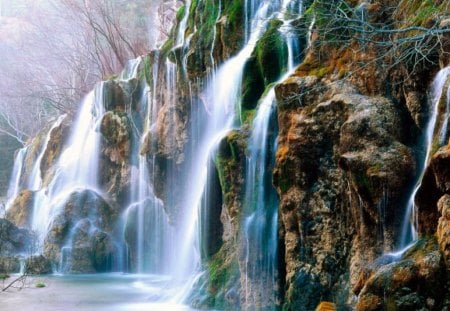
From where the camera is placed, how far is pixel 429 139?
785 centimetres

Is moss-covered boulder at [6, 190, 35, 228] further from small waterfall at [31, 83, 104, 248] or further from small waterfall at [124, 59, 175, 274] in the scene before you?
small waterfall at [124, 59, 175, 274]

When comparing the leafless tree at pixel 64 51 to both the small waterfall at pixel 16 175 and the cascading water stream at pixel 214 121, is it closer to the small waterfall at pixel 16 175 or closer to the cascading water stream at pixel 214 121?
the small waterfall at pixel 16 175

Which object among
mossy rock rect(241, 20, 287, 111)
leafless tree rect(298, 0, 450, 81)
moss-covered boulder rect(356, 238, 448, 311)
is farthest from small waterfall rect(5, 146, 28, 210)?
moss-covered boulder rect(356, 238, 448, 311)

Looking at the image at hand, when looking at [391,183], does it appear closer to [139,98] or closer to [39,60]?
[139,98]

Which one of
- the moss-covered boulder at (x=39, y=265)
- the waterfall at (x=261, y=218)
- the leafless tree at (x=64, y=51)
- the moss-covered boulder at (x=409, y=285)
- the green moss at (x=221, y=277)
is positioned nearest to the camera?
the moss-covered boulder at (x=409, y=285)

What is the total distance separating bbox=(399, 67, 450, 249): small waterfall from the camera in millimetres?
7258

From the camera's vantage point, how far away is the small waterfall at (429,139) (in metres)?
7.26

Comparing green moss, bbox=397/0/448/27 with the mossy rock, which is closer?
green moss, bbox=397/0/448/27

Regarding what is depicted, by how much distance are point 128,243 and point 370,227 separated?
1181 centimetres

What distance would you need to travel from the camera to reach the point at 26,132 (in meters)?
37.4

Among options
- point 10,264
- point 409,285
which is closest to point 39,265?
point 10,264

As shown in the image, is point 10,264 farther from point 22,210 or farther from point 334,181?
point 334,181

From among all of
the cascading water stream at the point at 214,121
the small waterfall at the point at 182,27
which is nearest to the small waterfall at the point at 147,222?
the small waterfall at the point at 182,27

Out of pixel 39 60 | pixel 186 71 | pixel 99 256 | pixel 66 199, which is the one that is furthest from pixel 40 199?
pixel 39 60
